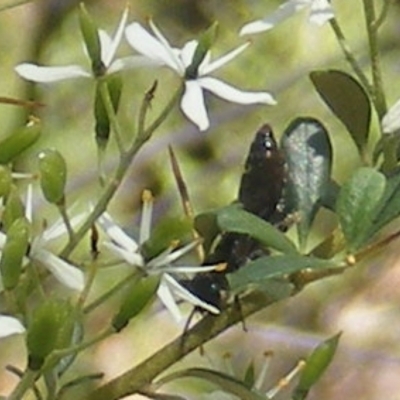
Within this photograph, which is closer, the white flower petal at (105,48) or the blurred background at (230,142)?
the white flower petal at (105,48)

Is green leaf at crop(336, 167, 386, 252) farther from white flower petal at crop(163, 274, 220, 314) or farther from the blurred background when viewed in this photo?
the blurred background

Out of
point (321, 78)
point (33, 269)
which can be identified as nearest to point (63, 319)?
point (33, 269)

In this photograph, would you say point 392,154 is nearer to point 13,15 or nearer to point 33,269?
point 33,269

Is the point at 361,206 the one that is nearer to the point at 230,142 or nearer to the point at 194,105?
the point at 194,105

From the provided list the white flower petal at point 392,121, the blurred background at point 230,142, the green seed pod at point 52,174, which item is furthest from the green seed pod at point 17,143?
the blurred background at point 230,142

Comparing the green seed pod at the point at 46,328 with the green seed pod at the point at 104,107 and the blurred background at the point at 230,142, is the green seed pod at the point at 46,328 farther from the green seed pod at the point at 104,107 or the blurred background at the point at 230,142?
the blurred background at the point at 230,142

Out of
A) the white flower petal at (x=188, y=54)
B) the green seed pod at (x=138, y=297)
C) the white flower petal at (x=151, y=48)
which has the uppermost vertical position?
the white flower petal at (x=151, y=48)
